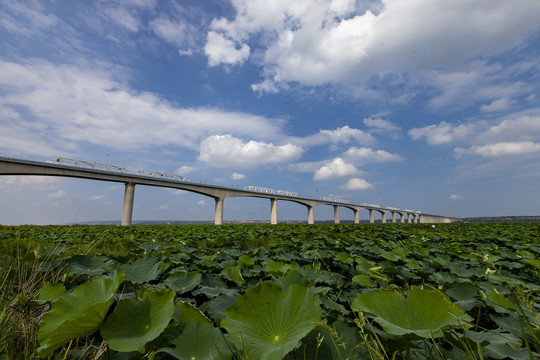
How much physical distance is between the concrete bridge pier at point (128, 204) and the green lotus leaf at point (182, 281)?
4524cm

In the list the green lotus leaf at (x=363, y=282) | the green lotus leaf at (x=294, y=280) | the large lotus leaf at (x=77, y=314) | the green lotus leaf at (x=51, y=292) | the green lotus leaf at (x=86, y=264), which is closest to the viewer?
the large lotus leaf at (x=77, y=314)

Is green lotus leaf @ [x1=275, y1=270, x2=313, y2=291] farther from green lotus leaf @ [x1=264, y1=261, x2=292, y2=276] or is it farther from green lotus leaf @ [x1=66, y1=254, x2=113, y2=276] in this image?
green lotus leaf @ [x1=66, y1=254, x2=113, y2=276]

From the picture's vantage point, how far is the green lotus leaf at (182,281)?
194 centimetres

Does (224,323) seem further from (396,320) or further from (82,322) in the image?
(396,320)

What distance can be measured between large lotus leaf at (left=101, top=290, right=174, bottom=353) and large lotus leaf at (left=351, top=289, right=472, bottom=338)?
894 millimetres

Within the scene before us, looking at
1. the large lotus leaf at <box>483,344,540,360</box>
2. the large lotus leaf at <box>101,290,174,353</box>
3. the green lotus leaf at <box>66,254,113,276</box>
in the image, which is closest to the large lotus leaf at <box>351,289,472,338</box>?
the large lotus leaf at <box>483,344,540,360</box>

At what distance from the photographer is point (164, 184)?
147 feet

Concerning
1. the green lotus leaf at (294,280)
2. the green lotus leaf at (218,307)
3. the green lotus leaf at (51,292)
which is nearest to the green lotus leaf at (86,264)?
the green lotus leaf at (51,292)

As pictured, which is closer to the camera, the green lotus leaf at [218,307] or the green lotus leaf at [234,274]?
the green lotus leaf at [218,307]

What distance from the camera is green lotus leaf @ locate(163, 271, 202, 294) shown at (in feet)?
6.37

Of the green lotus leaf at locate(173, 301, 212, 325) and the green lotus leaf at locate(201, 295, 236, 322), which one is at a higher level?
the green lotus leaf at locate(173, 301, 212, 325)

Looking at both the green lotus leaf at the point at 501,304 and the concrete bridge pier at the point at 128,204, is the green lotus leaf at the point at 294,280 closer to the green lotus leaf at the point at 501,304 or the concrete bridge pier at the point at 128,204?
the green lotus leaf at the point at 501,304

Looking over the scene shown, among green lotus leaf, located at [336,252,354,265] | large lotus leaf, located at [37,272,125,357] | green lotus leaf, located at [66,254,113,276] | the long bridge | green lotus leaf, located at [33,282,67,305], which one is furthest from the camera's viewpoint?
the long bridge

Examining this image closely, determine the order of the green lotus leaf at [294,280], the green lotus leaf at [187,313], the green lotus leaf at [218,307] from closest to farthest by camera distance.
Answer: the green lotus leaf at [187,313] → the green lotus leaf at [218,307] → the green lotus leaf at [294,280]
